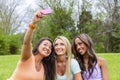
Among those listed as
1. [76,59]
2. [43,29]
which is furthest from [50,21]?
[76,59]

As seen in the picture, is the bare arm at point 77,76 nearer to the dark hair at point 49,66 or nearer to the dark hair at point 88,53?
the dark hair at point 88,53

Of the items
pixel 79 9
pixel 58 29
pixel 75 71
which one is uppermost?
pixel 79 9

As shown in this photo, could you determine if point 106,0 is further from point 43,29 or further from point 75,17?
point 43,29

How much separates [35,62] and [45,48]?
0.23 metres

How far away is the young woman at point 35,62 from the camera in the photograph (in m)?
4.02

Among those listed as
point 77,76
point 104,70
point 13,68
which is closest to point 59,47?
point 77,76

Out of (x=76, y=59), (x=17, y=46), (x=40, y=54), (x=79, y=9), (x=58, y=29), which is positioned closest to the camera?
(x=40, y=54)

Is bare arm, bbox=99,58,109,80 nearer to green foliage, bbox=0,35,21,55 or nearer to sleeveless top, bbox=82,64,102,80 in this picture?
sleeveless top, bbox=82,64,102,80

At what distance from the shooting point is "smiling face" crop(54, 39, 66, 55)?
440cm

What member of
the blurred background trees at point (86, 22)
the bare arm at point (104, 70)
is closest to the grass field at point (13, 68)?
the bare arm at point (104, 70)

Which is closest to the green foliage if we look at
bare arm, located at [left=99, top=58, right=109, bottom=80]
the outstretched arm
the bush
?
the bush

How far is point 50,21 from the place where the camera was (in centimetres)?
3250

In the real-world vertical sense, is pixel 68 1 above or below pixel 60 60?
above

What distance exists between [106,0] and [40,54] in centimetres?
3013
